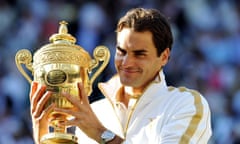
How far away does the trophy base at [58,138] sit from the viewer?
3.90 meters

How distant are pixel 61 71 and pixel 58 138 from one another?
0.95 ft

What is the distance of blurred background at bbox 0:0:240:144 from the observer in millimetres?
8781

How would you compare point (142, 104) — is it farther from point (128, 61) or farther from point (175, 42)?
point (175, 42)

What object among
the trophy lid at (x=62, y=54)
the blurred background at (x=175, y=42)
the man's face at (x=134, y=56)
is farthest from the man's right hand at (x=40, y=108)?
the blurred background at (x=175, y=42)

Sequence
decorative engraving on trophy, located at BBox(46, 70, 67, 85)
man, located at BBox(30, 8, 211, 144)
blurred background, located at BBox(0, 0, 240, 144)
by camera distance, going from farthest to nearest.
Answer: blurred background, located at BBox(0, 0, 240, 144)
decorative engraving on trophy, located at BBox(46, 70, 67, 85)
man, located at BBox(30, 8, 211, 144)

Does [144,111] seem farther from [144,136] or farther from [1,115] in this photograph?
A: [1,115]

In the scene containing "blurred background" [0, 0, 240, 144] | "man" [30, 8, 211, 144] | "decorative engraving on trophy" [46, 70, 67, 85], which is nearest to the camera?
"man" [30, 8, 211, 144]

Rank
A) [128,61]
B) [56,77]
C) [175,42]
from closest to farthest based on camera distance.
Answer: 1. [128,61]
2. [56,77]
3. [175,42]

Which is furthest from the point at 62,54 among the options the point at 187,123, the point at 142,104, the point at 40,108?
the point at 187,123

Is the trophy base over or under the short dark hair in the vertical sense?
under

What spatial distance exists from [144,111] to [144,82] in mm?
126

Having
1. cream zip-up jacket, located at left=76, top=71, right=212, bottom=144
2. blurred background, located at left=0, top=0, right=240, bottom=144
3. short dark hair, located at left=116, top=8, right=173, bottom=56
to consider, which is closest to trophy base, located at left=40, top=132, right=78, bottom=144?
cream zip-up jacket, located at left=76, top=71, right=212, bottom=144

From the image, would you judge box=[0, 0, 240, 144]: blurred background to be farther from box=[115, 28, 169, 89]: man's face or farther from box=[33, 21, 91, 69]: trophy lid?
box=[115, 28, 169, 89]: man's face

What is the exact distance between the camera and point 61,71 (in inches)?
156
